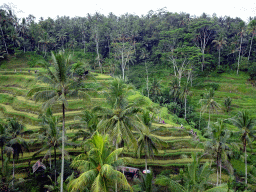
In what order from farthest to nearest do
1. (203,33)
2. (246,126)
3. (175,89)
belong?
(203,33)
(175,89)
(246,126)

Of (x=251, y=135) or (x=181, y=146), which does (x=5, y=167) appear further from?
(x=251, y=135)

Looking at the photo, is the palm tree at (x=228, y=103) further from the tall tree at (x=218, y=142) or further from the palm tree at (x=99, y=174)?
the palm tree at (x=99, y=174)

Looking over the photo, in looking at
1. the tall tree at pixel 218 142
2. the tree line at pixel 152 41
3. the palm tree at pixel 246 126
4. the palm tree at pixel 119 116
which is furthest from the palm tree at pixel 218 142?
the tree line at pixel 152 41

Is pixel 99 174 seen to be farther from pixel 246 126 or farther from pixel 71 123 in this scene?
pixel 71 123

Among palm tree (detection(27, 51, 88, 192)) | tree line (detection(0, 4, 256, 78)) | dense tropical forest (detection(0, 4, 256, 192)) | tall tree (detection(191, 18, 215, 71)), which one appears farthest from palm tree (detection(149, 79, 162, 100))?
palm tree (detection(27, 51, 88, 192))

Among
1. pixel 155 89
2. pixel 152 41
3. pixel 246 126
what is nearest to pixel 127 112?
pixel 246 126
